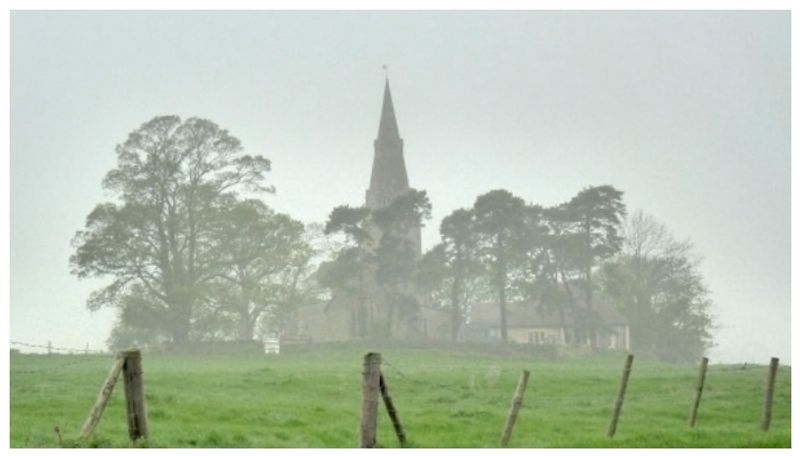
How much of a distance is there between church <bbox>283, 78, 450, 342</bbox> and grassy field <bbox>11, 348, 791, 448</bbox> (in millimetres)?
36486

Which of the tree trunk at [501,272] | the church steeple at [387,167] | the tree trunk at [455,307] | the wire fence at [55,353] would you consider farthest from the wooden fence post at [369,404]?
the church steeple at [387,167]

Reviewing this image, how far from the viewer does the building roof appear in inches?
2837

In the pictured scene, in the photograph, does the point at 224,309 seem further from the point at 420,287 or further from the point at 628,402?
the point at 628,402

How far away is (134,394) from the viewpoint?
12570mm

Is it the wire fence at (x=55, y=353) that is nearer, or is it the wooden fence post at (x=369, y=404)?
the wooden fence post at (x=369, y=404)

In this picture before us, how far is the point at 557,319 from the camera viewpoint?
77688 mm

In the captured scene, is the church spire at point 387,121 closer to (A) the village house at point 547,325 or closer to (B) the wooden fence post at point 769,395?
(A) the village house at point 547,325

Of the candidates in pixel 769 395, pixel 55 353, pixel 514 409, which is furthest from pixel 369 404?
pixel 55 353

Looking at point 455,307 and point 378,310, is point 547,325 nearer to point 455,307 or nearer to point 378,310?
point 455,307

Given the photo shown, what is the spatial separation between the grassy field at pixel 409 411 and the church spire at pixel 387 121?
219 ft

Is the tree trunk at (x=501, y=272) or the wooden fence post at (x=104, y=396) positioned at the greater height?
the tree trunk at (x=501, y=272)

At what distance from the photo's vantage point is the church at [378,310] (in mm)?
73625

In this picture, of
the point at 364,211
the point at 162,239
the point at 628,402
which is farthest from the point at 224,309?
the point at 628,402

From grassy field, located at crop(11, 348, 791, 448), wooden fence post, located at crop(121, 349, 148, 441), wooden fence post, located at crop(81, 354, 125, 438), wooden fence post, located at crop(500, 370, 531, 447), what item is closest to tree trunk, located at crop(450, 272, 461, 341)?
grassy field, located at crop(11, 348, 791, 448)
